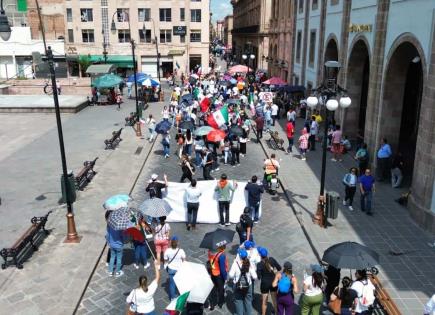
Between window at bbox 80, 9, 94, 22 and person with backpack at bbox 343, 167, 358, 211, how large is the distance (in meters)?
55.5

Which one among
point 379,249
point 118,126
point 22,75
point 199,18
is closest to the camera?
point 379,249

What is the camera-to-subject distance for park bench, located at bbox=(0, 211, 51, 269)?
12.0 metres

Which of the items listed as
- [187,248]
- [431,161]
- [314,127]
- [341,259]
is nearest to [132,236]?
[187,248]

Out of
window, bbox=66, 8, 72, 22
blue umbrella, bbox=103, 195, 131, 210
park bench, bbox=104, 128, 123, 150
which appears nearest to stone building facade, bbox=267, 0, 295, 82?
park bench, bbox=104, 128, 123, 150

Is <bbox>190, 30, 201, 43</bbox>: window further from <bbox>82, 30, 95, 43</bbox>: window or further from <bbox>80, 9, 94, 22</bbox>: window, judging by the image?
<bbox>80, 9, 94, 22</bbox>: window

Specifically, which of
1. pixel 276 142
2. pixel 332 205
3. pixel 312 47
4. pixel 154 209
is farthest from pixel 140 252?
pixel 312 47

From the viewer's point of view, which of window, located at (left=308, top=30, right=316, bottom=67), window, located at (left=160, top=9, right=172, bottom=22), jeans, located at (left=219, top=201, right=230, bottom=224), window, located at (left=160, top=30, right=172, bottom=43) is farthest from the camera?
window, located at (left=160, top=30, right=172, bottom=43)

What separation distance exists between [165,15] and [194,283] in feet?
194

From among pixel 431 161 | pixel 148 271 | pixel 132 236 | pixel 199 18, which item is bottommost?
pixel 148 271

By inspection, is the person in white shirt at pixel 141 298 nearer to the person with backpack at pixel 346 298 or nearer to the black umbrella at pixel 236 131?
the person with backpack at pixel 346 298

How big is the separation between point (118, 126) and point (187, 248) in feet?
63.7

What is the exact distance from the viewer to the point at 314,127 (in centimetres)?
2520

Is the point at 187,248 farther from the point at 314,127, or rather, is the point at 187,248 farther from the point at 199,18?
the point at 199,18

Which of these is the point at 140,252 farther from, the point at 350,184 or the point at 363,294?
the point at 350,184
